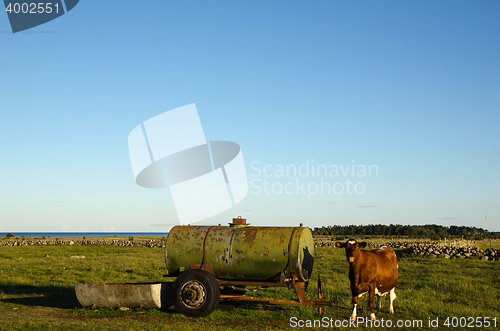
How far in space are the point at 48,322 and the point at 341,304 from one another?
9179 mm

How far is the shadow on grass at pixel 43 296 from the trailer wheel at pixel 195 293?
406 centimetres

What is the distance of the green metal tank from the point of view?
11.9 meters

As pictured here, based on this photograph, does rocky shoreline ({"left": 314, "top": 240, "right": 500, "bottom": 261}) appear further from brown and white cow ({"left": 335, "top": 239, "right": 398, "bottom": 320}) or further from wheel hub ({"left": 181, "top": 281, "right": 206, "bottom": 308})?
wheel hub ({"left": 181, "top": 281, "right": 206, "bottom": 308})

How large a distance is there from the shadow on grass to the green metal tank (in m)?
4.34

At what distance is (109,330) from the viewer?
1018 cm

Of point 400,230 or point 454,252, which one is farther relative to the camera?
point 400,230

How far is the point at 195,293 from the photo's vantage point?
1188 cm

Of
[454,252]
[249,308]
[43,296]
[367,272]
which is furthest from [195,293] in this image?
[454,252]

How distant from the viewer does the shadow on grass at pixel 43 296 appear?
14586mm

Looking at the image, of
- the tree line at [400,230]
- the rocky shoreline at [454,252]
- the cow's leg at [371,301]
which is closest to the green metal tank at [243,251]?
the cow's leg at [371,301]

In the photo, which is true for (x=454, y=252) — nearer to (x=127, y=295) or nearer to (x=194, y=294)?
(x=194, y=294)

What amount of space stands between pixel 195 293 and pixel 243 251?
1840 mm

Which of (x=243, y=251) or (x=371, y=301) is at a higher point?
(x=243, y=251)

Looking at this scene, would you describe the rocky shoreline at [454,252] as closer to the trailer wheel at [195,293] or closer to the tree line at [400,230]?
the trailer wheel at [195,293]
